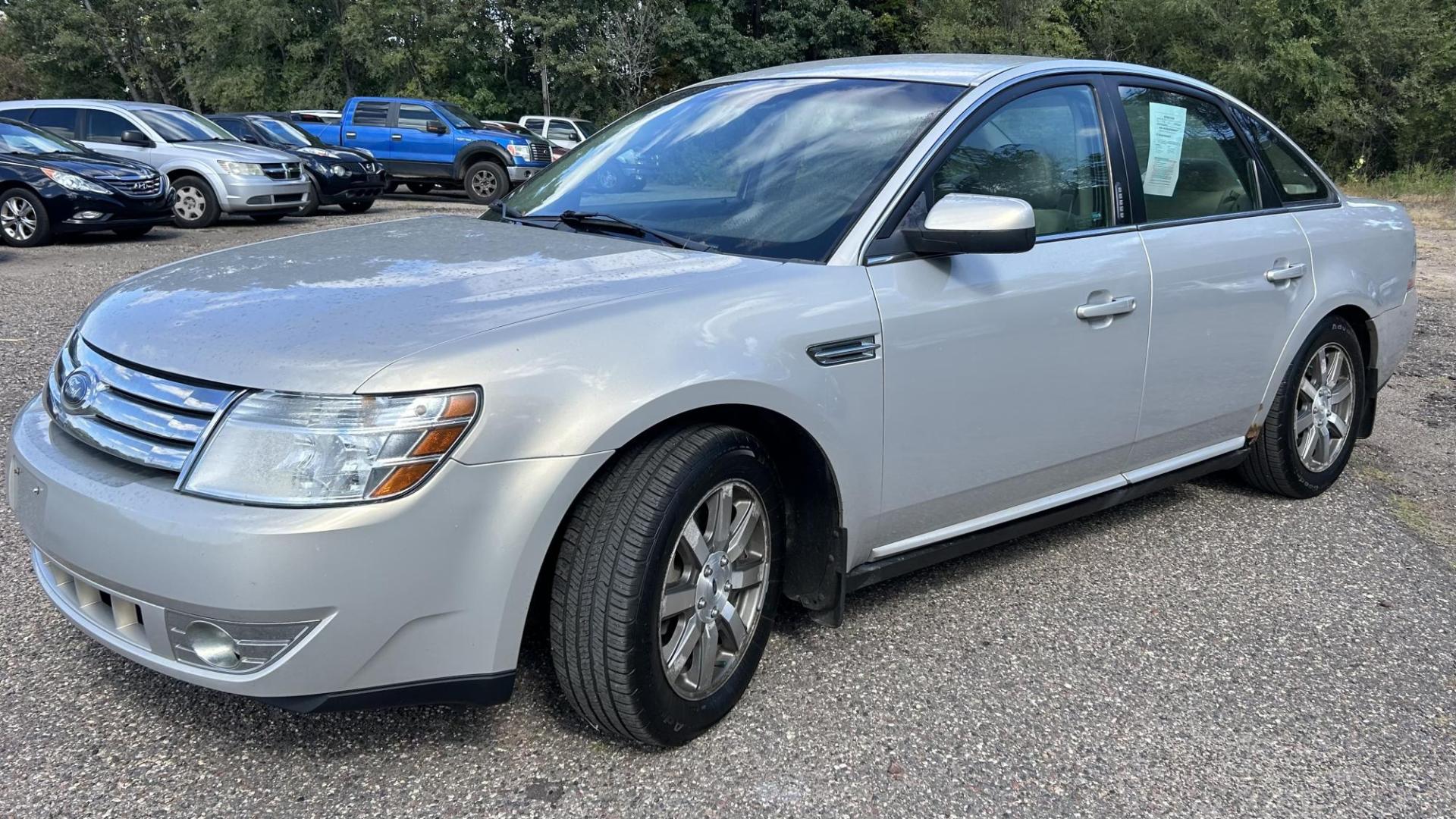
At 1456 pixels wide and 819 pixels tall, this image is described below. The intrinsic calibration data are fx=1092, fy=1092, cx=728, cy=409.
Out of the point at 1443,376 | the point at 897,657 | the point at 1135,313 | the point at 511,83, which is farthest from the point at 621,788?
the point at 511,83

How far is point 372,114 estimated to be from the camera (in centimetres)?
1939

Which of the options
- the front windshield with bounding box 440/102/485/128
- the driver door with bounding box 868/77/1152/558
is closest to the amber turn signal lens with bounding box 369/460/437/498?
the driver door with bounding box 868/77/1152/558

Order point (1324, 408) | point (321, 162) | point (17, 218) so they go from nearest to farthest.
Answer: point (1324, 408) < point (17, 218) < point (321, 162)

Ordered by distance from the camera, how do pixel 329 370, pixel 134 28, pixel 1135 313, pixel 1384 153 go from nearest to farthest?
pixel 329 370 < pixel 1135 313 < pixel 1384 153 < pixel 134 28

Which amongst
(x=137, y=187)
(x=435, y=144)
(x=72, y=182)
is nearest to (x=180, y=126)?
(x=137, y=187)

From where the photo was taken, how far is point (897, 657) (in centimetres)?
304

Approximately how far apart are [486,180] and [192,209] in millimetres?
6540

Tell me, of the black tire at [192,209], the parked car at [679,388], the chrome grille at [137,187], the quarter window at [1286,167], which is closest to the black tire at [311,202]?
the black tire at [192,209]

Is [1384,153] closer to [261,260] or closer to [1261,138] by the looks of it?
[1261,138]

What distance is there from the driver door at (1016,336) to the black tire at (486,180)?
657 inches

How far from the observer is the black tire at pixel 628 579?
230 cm

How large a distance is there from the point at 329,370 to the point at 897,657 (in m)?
1.74

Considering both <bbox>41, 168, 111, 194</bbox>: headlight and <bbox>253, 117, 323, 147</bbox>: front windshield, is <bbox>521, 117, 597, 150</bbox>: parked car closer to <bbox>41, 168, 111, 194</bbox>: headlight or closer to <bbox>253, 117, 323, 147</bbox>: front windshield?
<bbox>253, 117, 323, 147</bbox>: front windshield

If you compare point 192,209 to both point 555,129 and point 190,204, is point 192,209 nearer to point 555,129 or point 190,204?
point 190,204
